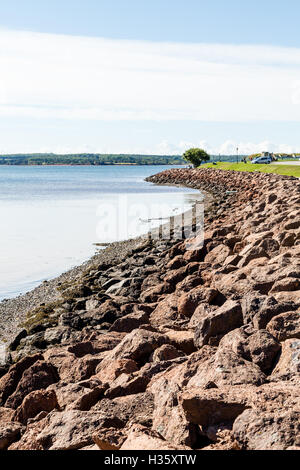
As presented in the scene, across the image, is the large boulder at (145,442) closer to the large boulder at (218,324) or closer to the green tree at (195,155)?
the large boulder at (218,324)

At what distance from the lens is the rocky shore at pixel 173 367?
471cm

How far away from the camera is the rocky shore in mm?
4707

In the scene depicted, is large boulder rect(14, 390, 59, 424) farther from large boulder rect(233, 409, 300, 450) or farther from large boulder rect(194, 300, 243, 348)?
large boulder rect(233, 409, 300, 450)

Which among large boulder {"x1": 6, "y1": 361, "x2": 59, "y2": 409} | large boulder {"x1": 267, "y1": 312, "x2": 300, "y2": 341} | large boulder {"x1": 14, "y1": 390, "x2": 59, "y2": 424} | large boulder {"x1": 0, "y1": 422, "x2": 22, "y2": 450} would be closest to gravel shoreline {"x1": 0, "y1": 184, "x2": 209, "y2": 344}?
large boulder {"x1": 6, "y1": 361, "x2": 59, "y2": 409}

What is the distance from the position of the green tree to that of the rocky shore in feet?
296

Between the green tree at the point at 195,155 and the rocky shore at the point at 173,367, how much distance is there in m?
90.3

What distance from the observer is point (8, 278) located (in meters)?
18.7

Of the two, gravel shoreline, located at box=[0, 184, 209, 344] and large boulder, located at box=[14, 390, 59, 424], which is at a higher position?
large boulder, located at box=[14, 390, 59, 424]

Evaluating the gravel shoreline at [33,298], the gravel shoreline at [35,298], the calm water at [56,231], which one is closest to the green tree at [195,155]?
the calm water at [56,231]

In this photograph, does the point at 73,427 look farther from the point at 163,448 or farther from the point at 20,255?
the point at 20,255

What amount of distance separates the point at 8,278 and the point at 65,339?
873 cm

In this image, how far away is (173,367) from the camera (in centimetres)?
667

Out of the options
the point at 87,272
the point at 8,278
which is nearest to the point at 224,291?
the point at 87,272
